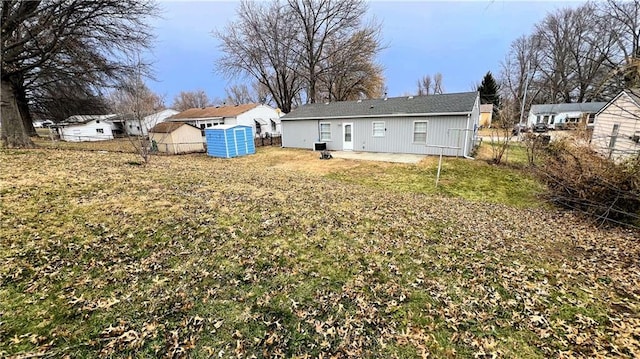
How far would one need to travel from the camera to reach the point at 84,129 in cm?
2830

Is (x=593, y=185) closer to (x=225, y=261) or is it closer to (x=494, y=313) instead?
(x=494, y=313)

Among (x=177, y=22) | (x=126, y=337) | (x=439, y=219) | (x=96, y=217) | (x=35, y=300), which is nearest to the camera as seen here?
(x=126, y=337)

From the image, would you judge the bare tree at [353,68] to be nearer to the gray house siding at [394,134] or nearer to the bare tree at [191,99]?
the gray house siding at [394,134]

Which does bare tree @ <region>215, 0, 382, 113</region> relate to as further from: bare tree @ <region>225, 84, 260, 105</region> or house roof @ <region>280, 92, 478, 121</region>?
bare tree @ <region>225, 84, 260, 105</region>

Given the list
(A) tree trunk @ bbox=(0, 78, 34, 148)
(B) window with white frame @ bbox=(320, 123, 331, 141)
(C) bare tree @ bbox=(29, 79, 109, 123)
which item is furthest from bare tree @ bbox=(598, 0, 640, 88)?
(C) bare tree @ bbox=(29, 79, 109, 123)

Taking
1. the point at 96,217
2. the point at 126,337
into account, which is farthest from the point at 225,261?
the point at 96,217

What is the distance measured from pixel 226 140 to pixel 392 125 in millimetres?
9661

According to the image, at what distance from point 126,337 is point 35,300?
3.82 feet

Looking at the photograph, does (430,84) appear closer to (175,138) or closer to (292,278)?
(175,138)

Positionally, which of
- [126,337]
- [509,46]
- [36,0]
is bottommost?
[126,337]

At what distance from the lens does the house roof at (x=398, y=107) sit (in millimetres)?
13516

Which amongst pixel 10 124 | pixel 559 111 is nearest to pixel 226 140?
pixel 10 124

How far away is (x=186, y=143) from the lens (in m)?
17.2

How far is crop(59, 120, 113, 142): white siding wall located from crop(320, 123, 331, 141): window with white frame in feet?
82.2
